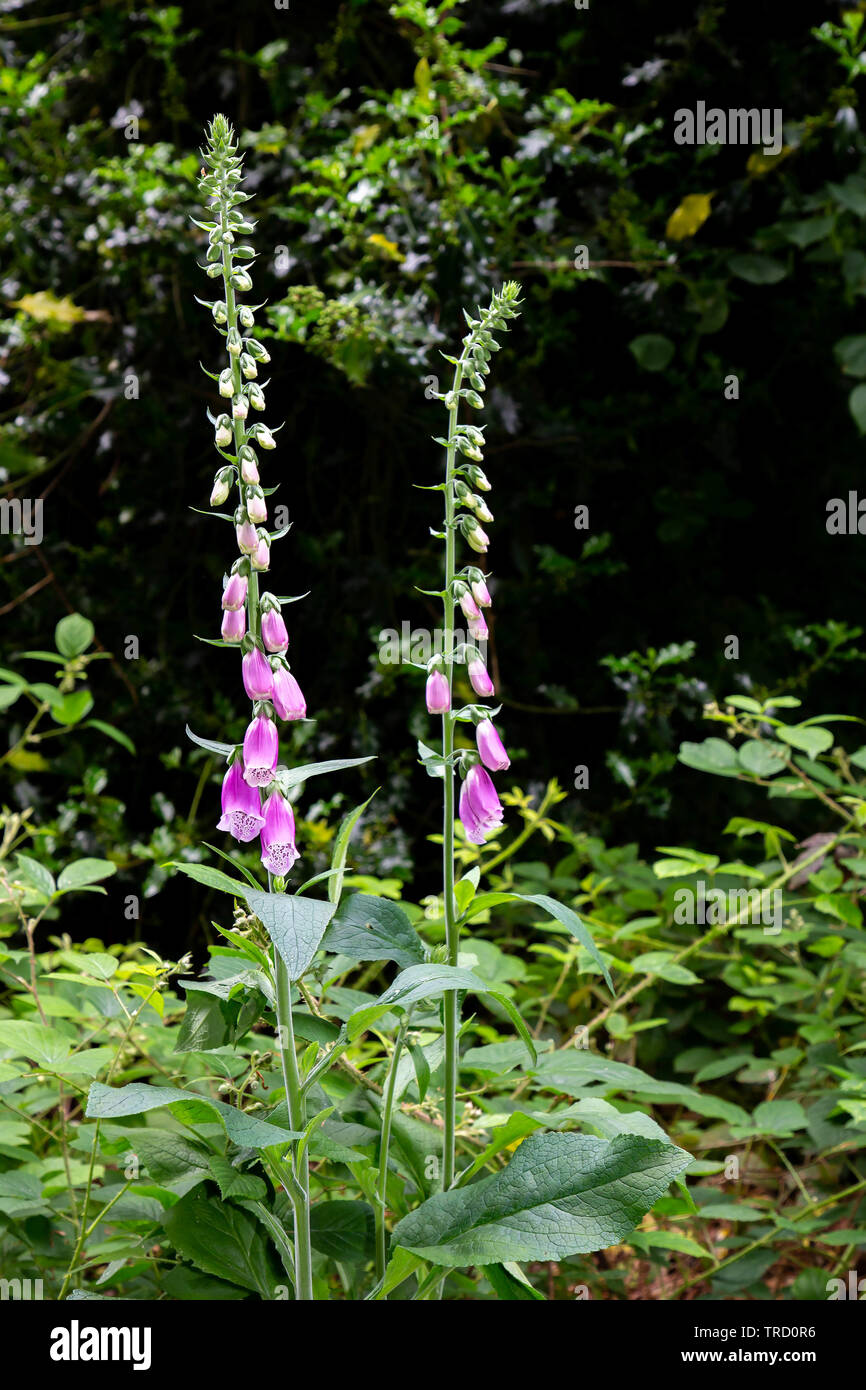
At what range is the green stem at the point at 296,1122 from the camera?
1.01 meters

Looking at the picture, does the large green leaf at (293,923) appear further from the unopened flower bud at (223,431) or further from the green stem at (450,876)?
the unopened flower bud at (223,431)

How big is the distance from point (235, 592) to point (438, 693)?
0.76ft

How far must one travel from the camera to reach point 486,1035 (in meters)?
1.65

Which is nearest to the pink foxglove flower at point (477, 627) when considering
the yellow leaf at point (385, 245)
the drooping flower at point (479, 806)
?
the drooping flower at point (479, 806)

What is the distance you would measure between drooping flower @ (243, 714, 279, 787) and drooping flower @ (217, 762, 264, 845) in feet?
0.04

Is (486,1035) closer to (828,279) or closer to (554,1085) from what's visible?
(554,1085)

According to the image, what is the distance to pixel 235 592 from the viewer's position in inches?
41.0

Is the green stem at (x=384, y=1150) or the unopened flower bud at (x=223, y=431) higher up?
the unopened flower bud at (x=223, y=431)

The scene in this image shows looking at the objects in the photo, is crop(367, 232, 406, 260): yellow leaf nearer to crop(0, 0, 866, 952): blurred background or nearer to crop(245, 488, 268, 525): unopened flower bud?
crop(0, 0, 866, 952): blurred background

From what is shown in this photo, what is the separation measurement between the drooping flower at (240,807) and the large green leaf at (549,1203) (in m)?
0.39

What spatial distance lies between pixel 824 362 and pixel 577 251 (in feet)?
2.10

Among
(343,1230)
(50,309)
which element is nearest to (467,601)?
(343,1230)
